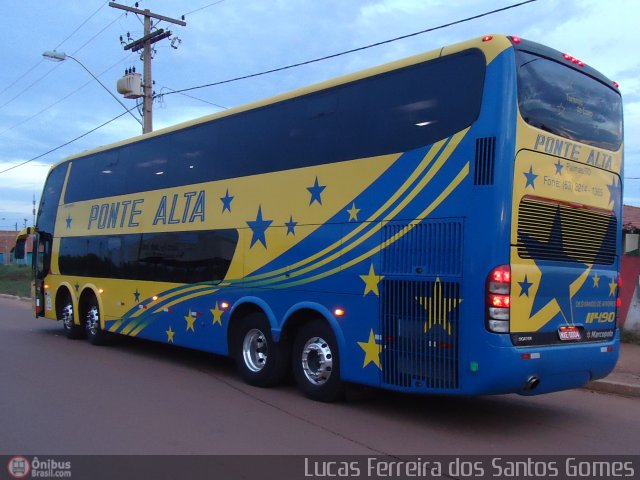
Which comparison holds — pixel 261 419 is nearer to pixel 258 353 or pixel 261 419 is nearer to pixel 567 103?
pixel 258 353

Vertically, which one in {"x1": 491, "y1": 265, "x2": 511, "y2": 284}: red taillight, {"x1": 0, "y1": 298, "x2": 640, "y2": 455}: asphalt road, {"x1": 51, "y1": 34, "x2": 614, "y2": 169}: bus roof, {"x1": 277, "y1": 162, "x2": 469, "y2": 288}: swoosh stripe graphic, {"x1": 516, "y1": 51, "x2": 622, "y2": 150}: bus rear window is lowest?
{"x1": 0, "y1": 298, "x2": 640, "y2": 455}: asphalt road

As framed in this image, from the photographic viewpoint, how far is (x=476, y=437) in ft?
21.3

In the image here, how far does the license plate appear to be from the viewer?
21.7 ft

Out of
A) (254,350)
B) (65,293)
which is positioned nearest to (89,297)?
(65,293)

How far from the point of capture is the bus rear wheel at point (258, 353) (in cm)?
854

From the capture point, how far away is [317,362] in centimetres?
802

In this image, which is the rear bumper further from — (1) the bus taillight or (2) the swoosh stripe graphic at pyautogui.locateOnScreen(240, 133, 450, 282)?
(2) the swoosh stripe graphic at pyautogui.locateOnScreen(240, 133, 450, 282)

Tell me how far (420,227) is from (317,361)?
240 cm

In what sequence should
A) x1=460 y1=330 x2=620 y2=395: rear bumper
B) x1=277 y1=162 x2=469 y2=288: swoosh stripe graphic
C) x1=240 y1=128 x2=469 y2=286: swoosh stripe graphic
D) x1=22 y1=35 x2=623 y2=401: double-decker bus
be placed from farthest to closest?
x1=240 y1=128 x2=469 y2=286: swoosh stripe graphic, x1=277 y1=162 x2=469 y2=288: swoosh stripe graphic, x1=22 y1=35 x2=623 y2=401: double-decker bus, x1=460 y1=330 x2=620 y2=395: rear bumper

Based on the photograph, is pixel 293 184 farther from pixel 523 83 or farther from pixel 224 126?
pixel 523 83

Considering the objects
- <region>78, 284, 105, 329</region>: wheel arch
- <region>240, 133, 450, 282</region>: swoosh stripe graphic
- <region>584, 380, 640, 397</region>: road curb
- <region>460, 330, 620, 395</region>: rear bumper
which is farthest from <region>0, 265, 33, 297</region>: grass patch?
<region>460, 330, 620, 395</region>: rear bumper

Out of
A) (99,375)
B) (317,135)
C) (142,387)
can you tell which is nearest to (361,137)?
(317,135)

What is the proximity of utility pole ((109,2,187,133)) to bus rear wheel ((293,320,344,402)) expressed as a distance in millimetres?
15802

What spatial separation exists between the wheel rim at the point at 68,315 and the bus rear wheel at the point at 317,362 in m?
7.86
